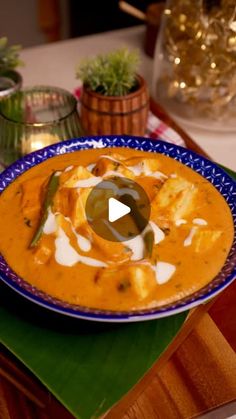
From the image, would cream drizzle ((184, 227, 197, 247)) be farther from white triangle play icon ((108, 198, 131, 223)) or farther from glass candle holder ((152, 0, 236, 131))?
glass candle holder ((152, 0, 236, 131))

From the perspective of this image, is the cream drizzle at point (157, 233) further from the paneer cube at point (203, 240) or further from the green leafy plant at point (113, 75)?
the green leafy plant at point (113, 75)

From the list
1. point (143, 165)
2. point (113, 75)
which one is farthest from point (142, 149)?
point (113, 75)

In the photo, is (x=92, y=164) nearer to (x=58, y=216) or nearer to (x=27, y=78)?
(x=58, y=216)

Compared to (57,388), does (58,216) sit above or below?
above

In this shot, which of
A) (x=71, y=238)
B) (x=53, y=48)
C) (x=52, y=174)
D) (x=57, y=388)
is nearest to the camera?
(x=57, y=388)

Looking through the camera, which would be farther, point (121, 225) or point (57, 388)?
point (121, 225)

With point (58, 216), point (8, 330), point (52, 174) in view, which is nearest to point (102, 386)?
point (8, 330)
